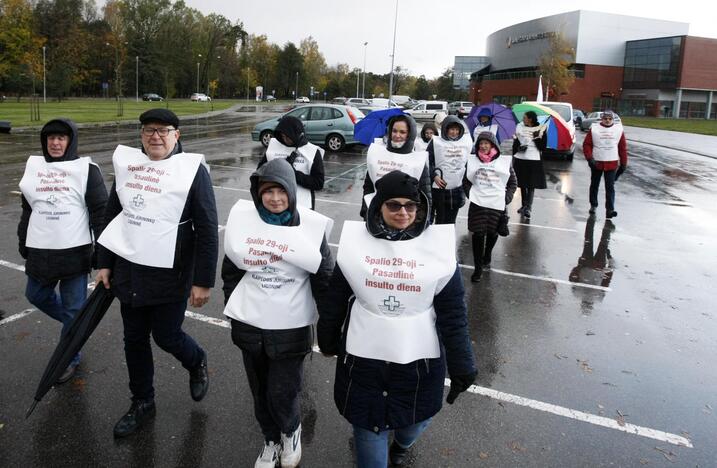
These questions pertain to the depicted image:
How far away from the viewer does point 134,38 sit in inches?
3536

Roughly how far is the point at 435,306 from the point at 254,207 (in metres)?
1.06

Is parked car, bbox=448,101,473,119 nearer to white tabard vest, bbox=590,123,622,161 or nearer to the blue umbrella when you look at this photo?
white tabard vest, bbox=590,123,622,161

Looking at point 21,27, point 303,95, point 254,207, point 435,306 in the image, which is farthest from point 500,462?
point 303,95

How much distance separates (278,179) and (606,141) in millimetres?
8585

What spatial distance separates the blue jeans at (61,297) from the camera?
12.0ft

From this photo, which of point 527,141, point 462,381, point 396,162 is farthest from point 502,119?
point 462,381

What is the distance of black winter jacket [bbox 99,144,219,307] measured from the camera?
3.02 m

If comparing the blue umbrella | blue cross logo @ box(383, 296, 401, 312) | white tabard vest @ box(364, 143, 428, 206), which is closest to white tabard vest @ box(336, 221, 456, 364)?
blue cross logo @ box(383, 296, 401, 312)

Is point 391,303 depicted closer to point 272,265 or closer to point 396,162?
point 272,265

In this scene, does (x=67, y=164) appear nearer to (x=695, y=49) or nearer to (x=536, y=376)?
(x=536, y=376)

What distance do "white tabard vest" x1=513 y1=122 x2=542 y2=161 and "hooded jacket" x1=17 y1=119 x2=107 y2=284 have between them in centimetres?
735

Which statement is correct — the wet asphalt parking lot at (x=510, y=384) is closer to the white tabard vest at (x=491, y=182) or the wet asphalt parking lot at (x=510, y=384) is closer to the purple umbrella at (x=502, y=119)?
the white tabard vest at (x=491, y=182)

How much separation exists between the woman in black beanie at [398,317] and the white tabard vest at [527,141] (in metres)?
7.51

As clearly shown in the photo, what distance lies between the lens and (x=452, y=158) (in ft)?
21.6
